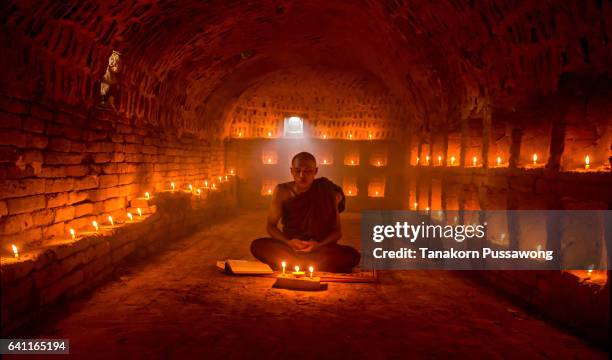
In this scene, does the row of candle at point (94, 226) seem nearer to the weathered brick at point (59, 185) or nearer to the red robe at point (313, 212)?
the weathered brick at point (59, 185)

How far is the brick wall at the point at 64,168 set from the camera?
4.35 meters

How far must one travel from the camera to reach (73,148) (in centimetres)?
562

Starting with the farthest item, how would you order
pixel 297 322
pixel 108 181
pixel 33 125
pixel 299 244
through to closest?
pixel 108 181, pixel 299 244, pixel 33 125, pixel 297 322

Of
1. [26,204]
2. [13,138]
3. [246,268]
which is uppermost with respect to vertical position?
[13,138]

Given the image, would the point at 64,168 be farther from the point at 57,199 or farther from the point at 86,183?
the point at 86,183

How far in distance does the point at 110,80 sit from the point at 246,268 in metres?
3.96

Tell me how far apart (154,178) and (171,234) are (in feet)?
4.31

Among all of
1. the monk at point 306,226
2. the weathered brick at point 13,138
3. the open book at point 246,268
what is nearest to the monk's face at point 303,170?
the monk at point 306,226

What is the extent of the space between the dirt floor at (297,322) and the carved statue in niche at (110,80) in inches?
113

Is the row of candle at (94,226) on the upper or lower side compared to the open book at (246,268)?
upper

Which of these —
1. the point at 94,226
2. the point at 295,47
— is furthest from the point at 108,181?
the point at 295,47

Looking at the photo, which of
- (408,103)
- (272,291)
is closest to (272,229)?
(272,291)

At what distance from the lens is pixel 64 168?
5.39 meters

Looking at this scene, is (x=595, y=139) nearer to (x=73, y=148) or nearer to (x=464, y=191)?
(x=464, y=191)
